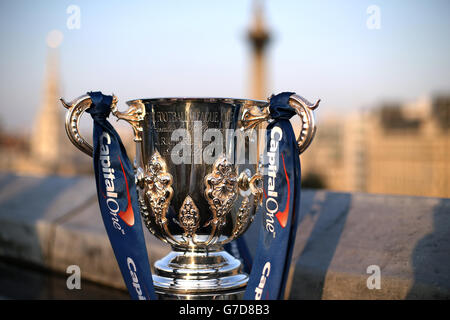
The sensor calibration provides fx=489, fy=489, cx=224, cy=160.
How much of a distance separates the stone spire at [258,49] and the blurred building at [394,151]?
46.7 ft

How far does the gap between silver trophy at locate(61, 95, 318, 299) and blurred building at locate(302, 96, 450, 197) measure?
43302 millimetres

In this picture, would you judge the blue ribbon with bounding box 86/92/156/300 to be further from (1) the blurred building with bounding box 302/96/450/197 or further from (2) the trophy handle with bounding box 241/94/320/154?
(1) the blurred building with bounding box 302/96/450/197

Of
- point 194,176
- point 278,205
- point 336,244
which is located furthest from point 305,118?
point 336,244

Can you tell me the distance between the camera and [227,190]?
1575mm

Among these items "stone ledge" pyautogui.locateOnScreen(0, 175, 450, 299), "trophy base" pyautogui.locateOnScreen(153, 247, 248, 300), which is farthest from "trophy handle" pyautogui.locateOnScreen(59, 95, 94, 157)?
"stone ledge" pyautogui.locateOnScreen(0, 175, 450, 299)

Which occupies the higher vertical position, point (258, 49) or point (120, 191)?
point (258, 49)

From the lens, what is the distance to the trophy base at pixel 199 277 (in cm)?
162

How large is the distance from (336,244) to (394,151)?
49324 millimetres

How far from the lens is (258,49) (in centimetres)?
3294

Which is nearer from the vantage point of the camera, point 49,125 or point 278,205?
point 278,205

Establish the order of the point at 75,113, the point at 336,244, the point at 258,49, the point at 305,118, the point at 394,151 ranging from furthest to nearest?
the point at 394,151 < the point at 258,49 < the point at 336,244 < the point at 75,113 < the point at 305,118

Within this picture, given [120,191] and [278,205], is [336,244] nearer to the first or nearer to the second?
[278,205]

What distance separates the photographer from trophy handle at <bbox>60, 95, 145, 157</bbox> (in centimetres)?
154
